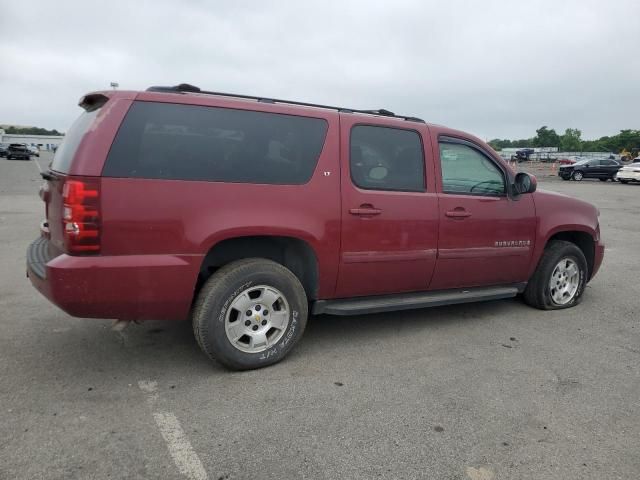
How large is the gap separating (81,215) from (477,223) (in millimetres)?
3171

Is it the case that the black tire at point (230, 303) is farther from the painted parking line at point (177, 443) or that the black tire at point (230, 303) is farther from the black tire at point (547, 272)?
the black tire at point (547, 272)

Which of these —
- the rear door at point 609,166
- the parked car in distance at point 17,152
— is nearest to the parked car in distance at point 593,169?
the rear door at point 609,166

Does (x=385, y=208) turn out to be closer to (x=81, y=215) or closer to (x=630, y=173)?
(x=81, y=215)

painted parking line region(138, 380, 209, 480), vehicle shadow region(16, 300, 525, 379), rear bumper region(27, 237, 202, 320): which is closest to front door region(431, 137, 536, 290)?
vehicle shadow region(16, 300, 525, 379)

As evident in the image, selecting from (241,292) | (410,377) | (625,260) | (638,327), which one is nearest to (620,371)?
(638,327)

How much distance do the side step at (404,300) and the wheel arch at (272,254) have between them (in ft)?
0.54

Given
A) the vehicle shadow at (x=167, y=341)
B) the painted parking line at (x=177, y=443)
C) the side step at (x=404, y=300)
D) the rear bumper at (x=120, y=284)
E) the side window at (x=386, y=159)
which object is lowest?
the painted parking line at (x=177, y=443)

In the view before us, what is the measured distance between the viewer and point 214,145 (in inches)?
132

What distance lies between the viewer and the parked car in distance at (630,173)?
2912cm

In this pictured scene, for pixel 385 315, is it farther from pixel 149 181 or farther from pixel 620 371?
pixel 149 181

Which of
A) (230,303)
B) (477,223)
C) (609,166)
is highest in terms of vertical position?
(609,166)

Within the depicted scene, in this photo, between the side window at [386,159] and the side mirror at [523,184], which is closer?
the side window at [386,159]

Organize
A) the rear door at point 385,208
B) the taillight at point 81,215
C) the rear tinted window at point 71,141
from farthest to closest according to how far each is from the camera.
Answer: the rear door at point 385,208
the rear tinted window at point 71,141
the taillight at point 81,215

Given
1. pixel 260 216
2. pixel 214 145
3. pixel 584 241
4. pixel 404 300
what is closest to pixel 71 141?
pixel 214 145
